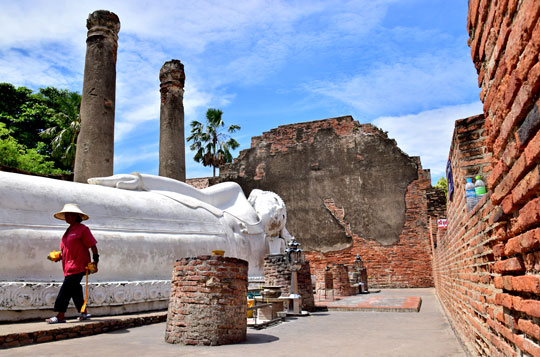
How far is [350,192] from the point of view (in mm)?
16109

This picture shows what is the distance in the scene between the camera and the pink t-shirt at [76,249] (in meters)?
4.76

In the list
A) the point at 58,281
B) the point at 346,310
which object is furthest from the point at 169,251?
the point at 346,310

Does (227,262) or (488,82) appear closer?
(488,82)

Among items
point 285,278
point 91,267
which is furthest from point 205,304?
point 285,278

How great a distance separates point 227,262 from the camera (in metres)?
4.26

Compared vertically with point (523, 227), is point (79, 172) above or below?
above

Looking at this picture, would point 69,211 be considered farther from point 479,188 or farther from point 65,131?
point 65,131

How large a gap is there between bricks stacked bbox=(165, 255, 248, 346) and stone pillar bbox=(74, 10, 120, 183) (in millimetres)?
6007

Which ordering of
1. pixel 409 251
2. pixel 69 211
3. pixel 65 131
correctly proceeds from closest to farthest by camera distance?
pixel 69 211 → pixel 409 251 → pixel 65 131

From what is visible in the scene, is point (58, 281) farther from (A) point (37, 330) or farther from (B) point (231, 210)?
(B) point (231, 210)

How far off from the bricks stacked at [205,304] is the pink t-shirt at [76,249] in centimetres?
127

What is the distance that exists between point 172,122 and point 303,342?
9.67m

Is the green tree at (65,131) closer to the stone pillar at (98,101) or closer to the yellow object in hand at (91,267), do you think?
the stone pillar at (98,101)

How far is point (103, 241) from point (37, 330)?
1937 mm
